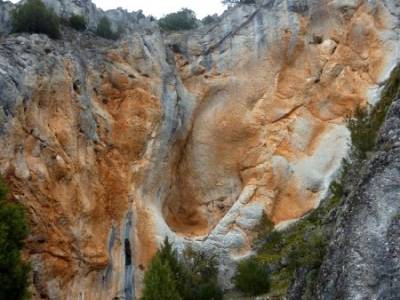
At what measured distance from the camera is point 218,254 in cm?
2189

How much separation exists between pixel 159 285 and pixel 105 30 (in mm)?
18562

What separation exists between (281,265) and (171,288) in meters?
4.68

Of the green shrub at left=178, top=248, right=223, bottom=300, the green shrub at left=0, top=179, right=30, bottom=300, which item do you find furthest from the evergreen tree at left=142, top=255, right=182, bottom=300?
the green shrub at left=0, top=179, right=30, bottom=300

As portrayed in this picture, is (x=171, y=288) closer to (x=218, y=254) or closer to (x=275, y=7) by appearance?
(x=218, y=254)

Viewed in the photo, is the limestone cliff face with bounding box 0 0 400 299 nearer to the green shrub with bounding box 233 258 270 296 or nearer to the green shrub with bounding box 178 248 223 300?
the green shrub with bounding box 178 248 223 300

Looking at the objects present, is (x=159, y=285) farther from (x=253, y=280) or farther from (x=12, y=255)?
(x=12, y=255)

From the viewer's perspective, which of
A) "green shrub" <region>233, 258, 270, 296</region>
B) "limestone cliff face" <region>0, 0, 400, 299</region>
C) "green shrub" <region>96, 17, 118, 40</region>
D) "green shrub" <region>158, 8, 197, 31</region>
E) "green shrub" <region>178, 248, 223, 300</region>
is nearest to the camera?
"green shrub" <region>233, 258, 270, 296</region>

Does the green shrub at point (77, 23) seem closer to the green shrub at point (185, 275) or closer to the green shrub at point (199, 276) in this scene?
the green shrub at point (185, 275)

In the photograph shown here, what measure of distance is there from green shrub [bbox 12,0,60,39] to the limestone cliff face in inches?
41.3

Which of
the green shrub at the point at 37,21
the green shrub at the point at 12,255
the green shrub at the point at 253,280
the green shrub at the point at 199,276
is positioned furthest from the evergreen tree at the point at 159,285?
the green shrub at the point at 37,21

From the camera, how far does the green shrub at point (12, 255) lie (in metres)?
15.6

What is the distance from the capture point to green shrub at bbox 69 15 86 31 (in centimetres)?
2805

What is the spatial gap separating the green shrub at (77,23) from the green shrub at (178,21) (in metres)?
9.43

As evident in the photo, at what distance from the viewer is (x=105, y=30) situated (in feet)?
104
